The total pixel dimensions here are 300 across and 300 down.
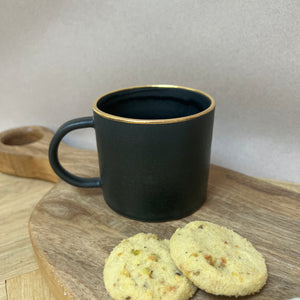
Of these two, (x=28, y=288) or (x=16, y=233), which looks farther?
(x=16, y=233)

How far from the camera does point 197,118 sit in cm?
47

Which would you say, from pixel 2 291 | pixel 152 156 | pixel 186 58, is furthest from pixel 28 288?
pixel 186 58

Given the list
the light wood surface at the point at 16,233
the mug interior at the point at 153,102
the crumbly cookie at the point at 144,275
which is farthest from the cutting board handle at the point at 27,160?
the crumbly cookie at the point at 144,275

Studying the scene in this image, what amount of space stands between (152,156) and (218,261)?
0.16 meters

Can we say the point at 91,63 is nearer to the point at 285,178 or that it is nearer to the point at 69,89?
the point at 69,89

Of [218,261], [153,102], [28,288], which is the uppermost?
[153,102]

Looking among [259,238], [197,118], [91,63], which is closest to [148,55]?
[91,63]

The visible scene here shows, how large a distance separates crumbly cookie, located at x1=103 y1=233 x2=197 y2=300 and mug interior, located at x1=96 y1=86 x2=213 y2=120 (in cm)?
24

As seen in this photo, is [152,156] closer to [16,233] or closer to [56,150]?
[56,150]

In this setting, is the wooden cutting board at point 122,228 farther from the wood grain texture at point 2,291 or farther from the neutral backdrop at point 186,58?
the neutral backdrop at point 186,58

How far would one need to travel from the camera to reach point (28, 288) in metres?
0.50

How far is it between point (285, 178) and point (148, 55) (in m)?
0.45

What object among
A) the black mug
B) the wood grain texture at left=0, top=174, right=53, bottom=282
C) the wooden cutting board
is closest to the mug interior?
the black mug

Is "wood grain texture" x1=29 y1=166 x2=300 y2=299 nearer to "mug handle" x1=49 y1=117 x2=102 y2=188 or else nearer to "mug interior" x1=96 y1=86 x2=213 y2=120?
"mug handle" x1=49 y1=117 x2=102 y2=188
